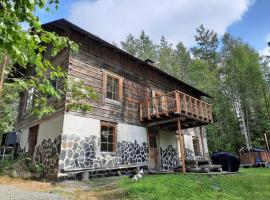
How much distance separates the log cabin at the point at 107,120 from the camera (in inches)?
375

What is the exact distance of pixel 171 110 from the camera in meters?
11.2

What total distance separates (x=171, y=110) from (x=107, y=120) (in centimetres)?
332

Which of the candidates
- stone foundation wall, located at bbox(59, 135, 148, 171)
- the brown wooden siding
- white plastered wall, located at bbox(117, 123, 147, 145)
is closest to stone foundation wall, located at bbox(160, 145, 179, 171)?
white plastered wall, located at bbox(117, 123, 147, 145)

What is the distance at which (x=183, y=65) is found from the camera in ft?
108

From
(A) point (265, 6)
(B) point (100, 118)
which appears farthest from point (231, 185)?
(A) point (265, 6)

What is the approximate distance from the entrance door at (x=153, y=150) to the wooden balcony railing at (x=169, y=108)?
154 centimetres

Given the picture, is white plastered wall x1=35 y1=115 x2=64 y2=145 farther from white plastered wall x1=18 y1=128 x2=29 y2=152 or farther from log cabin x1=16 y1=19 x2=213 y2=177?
white plastered wall x1=18 y1=128 x2=29 y2=152

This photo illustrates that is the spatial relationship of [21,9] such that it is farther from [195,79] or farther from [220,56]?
[220,56]

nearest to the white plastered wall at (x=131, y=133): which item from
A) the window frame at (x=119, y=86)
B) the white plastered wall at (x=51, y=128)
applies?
the window frame at (x=119, y=86)

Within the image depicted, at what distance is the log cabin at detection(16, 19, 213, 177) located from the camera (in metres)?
9.52

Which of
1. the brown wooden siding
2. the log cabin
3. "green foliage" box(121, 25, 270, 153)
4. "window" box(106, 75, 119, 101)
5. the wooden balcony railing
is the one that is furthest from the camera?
"green foliage" box(121, 25, 270, 153)

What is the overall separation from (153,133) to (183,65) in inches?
850

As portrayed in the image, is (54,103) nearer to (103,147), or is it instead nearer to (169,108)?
(103,147)

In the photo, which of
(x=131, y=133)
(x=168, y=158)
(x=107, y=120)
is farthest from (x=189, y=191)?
(x=168, y=158)
